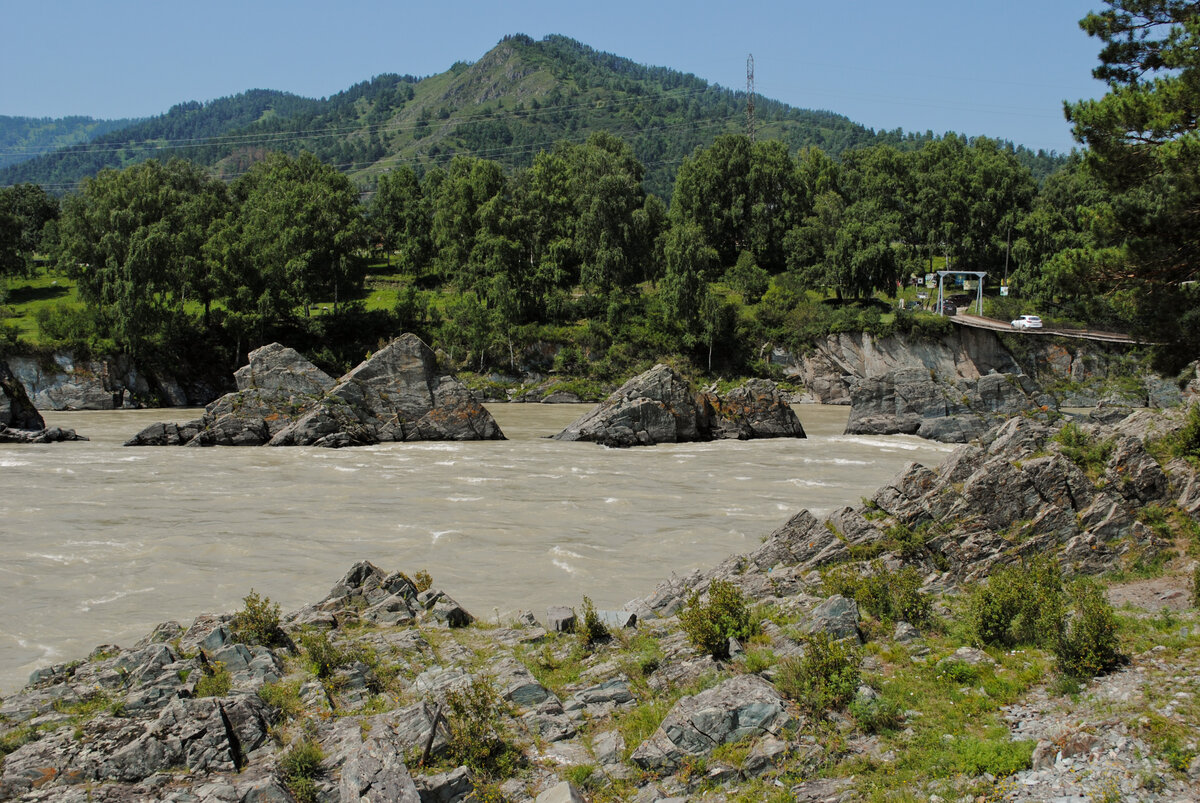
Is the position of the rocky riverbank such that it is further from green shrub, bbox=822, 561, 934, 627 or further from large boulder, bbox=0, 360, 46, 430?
large boulder, bbox=0, 360, 46, 430

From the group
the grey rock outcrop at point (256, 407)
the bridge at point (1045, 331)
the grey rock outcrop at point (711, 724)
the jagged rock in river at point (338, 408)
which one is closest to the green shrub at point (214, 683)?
the grey rock outcrop at point (711, 724)

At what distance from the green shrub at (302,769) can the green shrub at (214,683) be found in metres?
2.23

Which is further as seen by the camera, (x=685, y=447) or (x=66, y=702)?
(x=685, y=447)

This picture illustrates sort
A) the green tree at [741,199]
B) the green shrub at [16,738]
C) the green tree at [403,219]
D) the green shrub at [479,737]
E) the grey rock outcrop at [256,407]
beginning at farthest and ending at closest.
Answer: the green tree at [741,199], the green tree at [403,219], the grey rock outcrop at [256,407], the green shrub at [16,738], the green shrub at [479,737]

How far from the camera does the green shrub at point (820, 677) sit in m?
11.6

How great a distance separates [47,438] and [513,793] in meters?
38.9

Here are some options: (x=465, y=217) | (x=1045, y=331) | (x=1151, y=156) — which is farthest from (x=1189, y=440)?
(x=465, y=217)

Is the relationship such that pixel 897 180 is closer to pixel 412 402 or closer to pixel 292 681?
pixel 412 402

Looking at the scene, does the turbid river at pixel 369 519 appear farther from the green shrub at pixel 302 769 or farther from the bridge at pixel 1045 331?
the bridge at pixel 1045 331

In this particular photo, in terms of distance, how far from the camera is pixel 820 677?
1197cm

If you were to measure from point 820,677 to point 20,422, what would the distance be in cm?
4327

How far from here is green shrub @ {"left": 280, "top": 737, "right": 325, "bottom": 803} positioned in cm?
1016

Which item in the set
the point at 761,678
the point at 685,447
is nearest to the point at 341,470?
the point at 685,447

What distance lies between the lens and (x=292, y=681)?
13.4 metres
